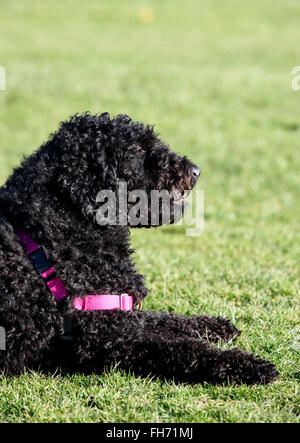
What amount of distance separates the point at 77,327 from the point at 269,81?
14203 millimetres

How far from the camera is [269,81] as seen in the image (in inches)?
659

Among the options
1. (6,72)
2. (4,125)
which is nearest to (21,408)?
(4,125)

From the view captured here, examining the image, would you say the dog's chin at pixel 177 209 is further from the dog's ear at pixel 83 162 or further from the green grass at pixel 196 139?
the green grass at pixel 196 139

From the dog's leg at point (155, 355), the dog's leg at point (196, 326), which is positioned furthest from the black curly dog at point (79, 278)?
the dog's leg at point (196, 326)

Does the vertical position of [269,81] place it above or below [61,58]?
below

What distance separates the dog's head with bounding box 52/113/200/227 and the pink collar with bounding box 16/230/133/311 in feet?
1.30

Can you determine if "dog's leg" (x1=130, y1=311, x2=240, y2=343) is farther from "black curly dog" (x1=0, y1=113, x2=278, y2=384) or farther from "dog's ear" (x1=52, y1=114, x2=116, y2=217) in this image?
"dog's ear" (x1=52, y1=114, x2=116, y2=217)

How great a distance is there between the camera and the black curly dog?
12.5 feet

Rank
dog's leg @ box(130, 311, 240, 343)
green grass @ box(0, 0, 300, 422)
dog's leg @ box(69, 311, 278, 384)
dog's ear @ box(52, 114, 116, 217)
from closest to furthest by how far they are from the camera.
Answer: green grass @ box(0, 0, 300, 422) < dog's leg @ box(69, 311, 278, 384) < dog's ear @ box(52, 114, 116, 217) < dog's leg @ box(130, 311, 240, 343)

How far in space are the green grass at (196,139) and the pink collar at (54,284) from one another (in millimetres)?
452

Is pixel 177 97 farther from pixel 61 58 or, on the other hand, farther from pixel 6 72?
pixel 61 58

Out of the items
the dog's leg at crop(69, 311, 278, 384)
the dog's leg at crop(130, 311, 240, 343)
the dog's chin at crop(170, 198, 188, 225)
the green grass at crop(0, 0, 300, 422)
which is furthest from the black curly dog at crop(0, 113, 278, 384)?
the dog's chin at crop(170, 198, 188, 225)

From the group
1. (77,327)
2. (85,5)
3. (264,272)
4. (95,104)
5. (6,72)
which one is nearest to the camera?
(77,327)

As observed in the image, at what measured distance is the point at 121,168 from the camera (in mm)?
4105
